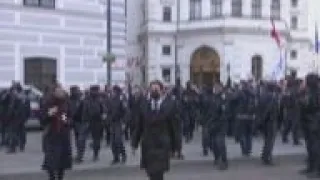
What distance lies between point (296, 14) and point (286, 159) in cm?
5576

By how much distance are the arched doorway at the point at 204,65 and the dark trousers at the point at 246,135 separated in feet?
144

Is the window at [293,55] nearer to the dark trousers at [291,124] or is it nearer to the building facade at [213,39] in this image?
the building facade at [213,39]

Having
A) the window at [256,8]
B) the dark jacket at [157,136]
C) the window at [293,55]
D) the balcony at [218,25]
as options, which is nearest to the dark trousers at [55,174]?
the dark jacket at [157,136]

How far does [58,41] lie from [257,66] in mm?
37561

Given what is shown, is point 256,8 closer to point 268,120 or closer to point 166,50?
point 166,50

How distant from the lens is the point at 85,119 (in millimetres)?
17516

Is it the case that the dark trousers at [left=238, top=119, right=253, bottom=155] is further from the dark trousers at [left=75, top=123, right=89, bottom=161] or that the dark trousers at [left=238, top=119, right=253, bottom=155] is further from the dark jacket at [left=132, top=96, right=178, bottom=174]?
the dark jacket at [left=132, top=96, right=178, bottom=174]

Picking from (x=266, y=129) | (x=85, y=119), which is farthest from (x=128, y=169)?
(x=266, y=129)

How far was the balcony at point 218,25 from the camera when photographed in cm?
6231

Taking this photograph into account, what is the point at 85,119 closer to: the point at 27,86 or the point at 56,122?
the point at 56,122

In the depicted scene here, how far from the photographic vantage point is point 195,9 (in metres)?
65.8

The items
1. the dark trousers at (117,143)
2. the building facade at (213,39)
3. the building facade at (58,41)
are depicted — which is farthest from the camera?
the building facade at (213,39)

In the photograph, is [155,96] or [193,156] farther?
[193,156]

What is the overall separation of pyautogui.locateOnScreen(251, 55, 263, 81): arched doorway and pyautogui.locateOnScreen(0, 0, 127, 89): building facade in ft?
113
